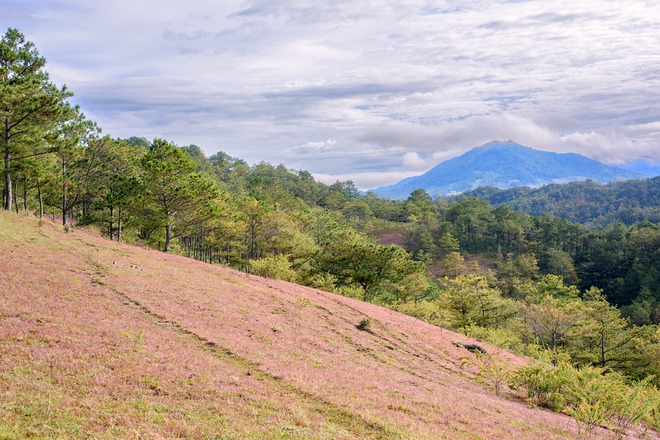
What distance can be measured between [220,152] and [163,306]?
162 meters

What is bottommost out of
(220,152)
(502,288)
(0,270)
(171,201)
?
(502,288)

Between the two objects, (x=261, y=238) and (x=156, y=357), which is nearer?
(x=156, y=357)

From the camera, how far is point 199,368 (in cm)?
1097

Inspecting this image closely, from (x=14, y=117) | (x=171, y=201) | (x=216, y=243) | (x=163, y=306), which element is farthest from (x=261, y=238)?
(x=163, y=306)

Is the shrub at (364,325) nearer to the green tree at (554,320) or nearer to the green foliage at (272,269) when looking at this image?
the green foliage at (272,269)

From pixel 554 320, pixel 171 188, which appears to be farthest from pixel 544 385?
pixel 171 188

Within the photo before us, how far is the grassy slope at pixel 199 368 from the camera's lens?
25.4 feet

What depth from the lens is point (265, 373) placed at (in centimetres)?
1187

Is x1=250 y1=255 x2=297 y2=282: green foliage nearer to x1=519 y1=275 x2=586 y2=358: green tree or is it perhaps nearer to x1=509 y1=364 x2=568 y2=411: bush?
x1=519 y1=275 x2=586 y2=358: green tree

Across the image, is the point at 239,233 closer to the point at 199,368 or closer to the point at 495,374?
the point at 495,374

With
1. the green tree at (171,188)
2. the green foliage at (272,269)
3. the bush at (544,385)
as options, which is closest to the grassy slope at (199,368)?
the bush at (544,385)

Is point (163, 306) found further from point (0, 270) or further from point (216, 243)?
point (216, 243)

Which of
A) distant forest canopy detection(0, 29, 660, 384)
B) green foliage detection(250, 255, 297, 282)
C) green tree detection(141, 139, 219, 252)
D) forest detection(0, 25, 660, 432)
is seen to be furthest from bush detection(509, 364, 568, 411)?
green tree detection(141, 139, 219, 252)

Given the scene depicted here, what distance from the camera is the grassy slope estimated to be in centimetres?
775
